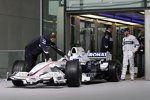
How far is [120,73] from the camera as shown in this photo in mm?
17047

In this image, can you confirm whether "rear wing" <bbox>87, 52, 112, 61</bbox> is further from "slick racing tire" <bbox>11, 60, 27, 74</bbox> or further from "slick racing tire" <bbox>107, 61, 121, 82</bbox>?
"slick racing tire" <bbox>11, 60, 27, 74</bbox>

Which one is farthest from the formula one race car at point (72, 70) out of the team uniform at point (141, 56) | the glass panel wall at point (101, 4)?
the team uniform at point (141, 56)

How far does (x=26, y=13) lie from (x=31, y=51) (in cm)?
854

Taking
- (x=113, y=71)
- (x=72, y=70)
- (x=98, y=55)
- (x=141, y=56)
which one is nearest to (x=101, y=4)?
(x=98, y=55)

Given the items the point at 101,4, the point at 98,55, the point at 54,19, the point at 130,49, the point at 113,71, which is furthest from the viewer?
the point at 54,19

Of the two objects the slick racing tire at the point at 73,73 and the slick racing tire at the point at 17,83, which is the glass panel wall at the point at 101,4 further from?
the slick racing tire at the point at 17,83

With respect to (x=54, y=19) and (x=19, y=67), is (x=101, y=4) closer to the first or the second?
(x=54, y=19)

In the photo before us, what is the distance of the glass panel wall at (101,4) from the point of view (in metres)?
18.2

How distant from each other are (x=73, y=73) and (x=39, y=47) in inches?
72.2

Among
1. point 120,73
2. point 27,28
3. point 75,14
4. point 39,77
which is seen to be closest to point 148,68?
point 120,73

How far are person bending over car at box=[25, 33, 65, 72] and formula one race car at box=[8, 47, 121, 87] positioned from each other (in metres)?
0.28

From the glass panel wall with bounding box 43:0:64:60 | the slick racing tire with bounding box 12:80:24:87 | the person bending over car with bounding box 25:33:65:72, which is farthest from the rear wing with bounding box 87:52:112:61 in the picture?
the glass panel wall with bounding box 43:0:64:60

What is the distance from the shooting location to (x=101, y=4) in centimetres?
1886

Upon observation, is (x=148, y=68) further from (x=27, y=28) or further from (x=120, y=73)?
(x=27, y=28)
